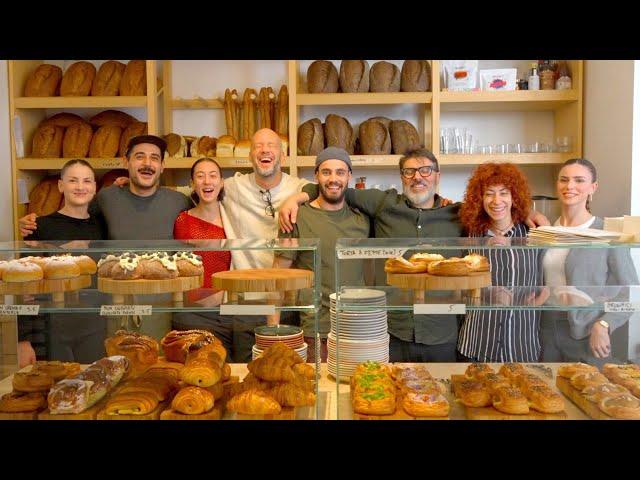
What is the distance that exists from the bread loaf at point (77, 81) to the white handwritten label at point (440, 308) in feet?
12.3

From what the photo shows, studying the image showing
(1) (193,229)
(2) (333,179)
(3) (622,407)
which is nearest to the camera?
(3) (622,407)

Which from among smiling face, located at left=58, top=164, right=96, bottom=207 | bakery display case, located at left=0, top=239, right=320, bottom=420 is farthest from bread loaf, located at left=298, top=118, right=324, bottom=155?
bakery display case, located at left=0, top=239, right=320, bottom=420

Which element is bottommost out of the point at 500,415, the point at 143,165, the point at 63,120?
the point at 500,415

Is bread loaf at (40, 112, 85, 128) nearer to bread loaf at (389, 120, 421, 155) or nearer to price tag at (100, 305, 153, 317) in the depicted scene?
bread loaf at (389, 120, 421, 155)

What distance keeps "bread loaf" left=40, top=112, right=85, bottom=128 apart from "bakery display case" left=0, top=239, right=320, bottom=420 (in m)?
2.78

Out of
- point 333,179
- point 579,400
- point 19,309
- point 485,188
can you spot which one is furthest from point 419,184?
point 19,309

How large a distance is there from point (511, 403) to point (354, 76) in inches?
128

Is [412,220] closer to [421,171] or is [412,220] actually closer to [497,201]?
[421,171]

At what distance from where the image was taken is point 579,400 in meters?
2.14

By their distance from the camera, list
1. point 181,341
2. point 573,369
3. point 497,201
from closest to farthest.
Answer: point 573,369
point 181,341
point 497,201

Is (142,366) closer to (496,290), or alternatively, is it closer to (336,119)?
(496,290)

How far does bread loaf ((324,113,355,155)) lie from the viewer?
15.5ft

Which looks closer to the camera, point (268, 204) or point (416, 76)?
point (268, 204)

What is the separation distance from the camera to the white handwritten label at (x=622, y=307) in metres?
2.05
